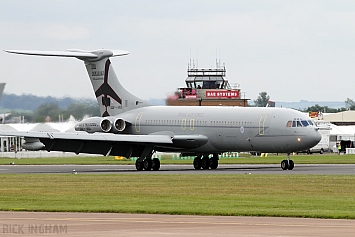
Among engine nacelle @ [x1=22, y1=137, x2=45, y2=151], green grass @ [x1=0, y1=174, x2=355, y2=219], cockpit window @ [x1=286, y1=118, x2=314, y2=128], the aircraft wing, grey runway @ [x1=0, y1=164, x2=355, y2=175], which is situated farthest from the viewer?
cockpit window @ [x1=286, y1=118, x2=314, y2=128]

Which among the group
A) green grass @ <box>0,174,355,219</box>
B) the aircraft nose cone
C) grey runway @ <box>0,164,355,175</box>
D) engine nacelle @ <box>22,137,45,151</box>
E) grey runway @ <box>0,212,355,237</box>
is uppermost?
the aircraft nose cone

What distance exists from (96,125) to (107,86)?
421cm

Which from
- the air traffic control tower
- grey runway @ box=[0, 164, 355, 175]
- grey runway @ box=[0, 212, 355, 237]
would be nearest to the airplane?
grey runway @ box=[0, 164, 355, 175]

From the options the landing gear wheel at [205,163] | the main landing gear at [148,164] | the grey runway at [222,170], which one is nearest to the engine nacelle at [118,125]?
the grey runway at [222,170]

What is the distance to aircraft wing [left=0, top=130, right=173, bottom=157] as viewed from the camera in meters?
51.2

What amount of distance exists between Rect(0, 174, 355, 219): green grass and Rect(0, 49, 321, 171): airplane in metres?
9.42

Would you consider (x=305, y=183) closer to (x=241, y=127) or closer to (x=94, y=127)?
(x=241, y=127)

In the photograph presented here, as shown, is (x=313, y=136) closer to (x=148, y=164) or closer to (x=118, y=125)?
(x=148, y=164)

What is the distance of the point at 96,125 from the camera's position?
58.7m

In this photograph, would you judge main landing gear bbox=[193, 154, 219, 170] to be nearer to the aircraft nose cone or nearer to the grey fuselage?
the grey fuselage

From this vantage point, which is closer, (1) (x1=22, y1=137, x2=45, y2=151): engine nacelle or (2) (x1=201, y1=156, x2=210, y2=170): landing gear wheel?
(1) (x1=22, y1=137, x2=45, y2=151): engine nacelle

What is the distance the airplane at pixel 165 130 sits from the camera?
170 feet

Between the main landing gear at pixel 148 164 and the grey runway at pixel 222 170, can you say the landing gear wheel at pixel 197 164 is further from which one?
the main landing gear at pixel 148 164

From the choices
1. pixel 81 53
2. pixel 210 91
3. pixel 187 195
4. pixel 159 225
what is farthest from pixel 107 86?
pixel 210 91
